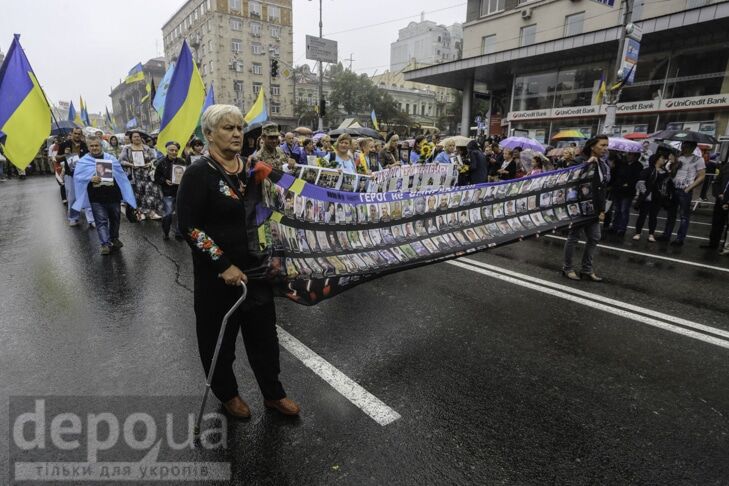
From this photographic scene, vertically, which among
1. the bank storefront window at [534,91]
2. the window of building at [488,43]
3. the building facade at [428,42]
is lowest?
the bank storefront window at [534,91]

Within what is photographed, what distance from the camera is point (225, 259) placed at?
2338mm

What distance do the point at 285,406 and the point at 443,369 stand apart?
1.35 meters

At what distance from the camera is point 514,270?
5965 mm

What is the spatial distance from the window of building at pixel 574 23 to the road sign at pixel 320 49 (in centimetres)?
1592

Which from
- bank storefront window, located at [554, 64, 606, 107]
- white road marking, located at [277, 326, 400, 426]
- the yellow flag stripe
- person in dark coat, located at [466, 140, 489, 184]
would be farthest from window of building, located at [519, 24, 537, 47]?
A: white road marking, located at [277, 326, 400, 426]

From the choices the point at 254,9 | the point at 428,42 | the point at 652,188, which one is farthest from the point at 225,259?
the point at 428,42

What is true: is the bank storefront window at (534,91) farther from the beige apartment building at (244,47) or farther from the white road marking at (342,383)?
the beige apartment building at (244,47)

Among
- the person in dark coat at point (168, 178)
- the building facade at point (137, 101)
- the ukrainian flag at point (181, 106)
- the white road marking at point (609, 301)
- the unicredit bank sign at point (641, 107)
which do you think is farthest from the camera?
the building facade at point (137, 101)

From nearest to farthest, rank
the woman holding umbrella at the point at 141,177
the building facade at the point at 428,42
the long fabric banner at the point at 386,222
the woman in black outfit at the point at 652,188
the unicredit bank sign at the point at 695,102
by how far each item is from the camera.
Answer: the long fabric banner at the point at 386,222 < the woman in black outfit at the point at 652,188 < the woman holding umbrella at the point at 141,177 < the unicredit bank sign at the point at 695,102 < the building facade at the point at 428,42

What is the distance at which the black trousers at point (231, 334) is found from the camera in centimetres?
251

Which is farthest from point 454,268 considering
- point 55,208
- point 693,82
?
point 693,82

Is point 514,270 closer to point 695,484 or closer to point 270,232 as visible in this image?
point 695,484

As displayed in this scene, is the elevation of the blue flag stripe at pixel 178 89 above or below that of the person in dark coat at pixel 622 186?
above

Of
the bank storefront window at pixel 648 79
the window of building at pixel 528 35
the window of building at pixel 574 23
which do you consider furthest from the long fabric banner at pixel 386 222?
the window of building at pixel 528 35
